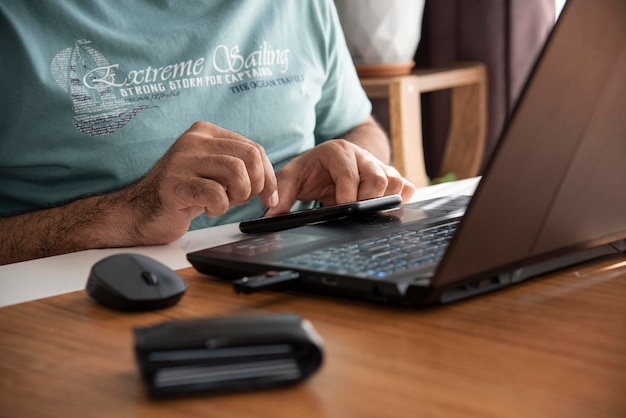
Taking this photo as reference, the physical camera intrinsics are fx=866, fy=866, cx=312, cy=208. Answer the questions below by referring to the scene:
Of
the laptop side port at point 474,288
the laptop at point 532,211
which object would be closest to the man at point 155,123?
the laptop at point 532,211

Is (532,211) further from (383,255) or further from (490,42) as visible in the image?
(490,42)

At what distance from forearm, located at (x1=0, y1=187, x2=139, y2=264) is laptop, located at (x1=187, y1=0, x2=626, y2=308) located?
0.91 ft

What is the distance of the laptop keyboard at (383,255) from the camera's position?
2.12ft

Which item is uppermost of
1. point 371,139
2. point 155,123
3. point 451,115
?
point 155,123

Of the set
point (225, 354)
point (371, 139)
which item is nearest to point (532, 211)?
point (225, 354)

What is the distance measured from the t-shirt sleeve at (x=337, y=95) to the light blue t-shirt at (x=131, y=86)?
0.09 metres

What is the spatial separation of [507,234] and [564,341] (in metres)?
0.08

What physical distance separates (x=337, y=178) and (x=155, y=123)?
1.06 feet

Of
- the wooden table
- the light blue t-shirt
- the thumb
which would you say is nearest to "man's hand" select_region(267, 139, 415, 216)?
the thumb

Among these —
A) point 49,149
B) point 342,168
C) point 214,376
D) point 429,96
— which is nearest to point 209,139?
point 342,168

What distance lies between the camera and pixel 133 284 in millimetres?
656

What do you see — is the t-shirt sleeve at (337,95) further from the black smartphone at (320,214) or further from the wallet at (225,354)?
the wallet at (225,354)

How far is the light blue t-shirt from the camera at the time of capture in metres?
1.17

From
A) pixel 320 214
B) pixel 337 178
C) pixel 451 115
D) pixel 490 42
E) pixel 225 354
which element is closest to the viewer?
pixel 225 354
